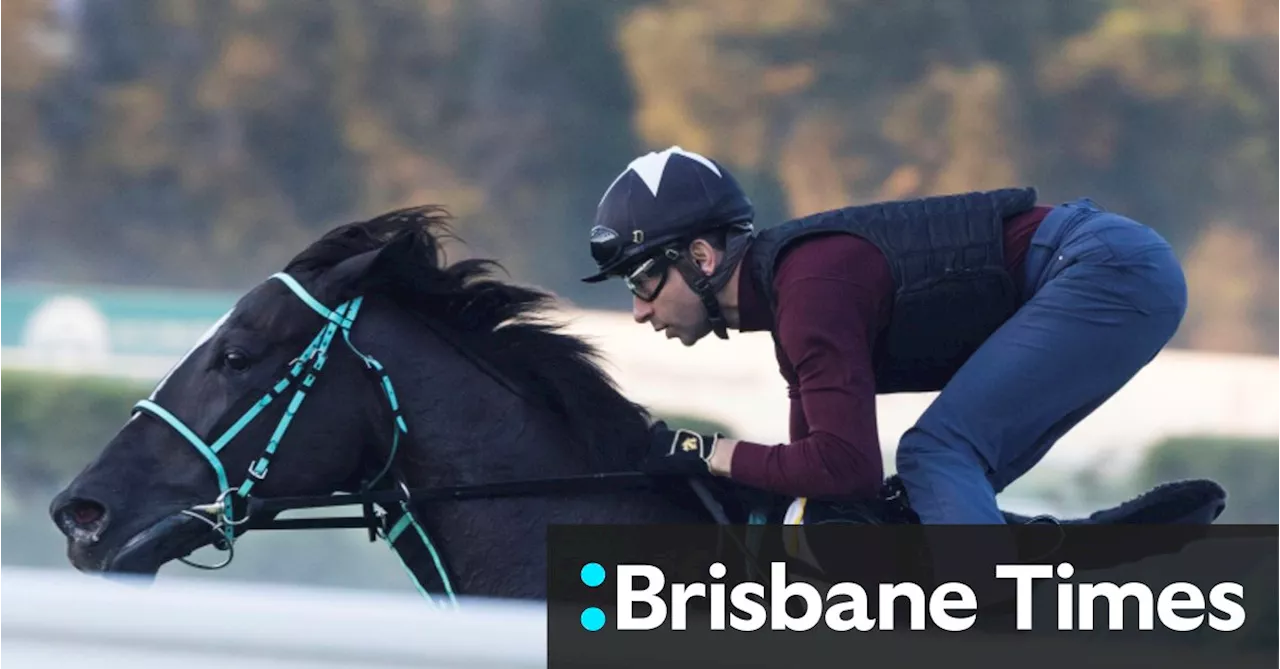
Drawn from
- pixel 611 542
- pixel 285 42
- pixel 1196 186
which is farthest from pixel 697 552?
pixel 285 42

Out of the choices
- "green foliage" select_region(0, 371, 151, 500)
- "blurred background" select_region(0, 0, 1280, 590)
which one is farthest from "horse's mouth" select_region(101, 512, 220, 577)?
"green foliage" select_region(0, 371, 151, 500)

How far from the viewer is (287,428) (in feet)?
8.07

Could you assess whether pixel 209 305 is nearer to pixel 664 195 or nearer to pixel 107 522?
pixel 107 522

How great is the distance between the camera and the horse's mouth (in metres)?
2.41

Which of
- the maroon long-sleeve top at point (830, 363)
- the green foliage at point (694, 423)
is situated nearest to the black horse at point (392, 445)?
the maroon long-sleeve top at point (830, 363)

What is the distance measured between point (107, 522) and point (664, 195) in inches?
40.3

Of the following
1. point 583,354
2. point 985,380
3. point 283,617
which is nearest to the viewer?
point 283,617

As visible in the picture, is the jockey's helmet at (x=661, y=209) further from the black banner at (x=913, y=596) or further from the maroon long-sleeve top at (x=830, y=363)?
the black banner at (x=913, y=596)

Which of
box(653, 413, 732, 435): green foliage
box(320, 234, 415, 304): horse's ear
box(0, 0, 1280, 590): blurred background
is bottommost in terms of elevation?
box(320, 234, 415, 304): horse's ear

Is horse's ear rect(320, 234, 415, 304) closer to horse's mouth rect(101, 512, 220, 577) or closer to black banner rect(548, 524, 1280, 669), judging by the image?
horse's mouth rect(101, 512, 220, 577)

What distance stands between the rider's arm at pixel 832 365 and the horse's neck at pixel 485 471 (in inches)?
13.2

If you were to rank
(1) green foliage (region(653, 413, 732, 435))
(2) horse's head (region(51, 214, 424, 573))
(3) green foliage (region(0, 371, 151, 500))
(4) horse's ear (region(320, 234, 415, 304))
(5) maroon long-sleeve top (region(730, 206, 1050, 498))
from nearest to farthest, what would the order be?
(5) maroon long-sleeve top (region(730, 206, 1050, 498)), (2) horse's head (region(51, 214, 424, 573)), (4) horse's ear (region(320, 234, 415, 304)), (1) green foliage (region(653, 413, 732, 435)), (3) green foliage (region(0, 371, 151, 500))

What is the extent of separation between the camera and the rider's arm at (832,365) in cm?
220

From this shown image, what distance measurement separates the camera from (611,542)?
2.41 metres
